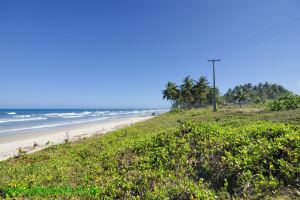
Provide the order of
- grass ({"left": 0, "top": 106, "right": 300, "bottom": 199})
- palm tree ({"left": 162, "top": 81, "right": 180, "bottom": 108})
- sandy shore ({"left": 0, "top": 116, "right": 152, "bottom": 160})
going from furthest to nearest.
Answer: palm tree ({"left": 162, "top": 81, "right": 180, "bottom": 108}), sandy shore ({"left": 0, "top": 116, "right": 152, "bottom": 160}), grass ({"left": 0, "top": 106, "right": 300, "bottom": 199})

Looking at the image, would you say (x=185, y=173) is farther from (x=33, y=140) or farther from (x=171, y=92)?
(x=171, y=92)

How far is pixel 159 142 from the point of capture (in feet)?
28.6

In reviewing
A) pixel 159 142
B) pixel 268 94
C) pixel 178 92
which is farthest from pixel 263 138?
pixel 268 94

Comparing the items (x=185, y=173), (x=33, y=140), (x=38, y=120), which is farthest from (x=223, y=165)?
(x=38, y=120)

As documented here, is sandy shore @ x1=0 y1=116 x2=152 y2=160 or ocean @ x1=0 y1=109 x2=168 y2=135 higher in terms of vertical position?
ocean @ x1=0 y1=109 x2=168 y2=135

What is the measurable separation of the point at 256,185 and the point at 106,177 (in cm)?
399

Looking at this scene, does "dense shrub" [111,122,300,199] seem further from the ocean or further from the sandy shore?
the ocean

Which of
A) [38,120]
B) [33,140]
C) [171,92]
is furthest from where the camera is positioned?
[171,92]

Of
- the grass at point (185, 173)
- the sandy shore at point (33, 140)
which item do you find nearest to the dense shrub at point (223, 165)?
the grass at point (185, 173)

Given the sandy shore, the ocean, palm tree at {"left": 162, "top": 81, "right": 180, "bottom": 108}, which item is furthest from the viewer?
palm tree at {"left": 162, "top": 81, "right": 180, "bottom": 108}

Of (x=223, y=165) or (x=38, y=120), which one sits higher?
(x=223, y=165)

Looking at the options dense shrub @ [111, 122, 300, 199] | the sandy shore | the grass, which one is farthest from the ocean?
dense shrub @ [111, 122, 300, 199]

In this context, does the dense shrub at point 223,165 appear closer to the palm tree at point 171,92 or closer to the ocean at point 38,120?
the ocean at point 38,120

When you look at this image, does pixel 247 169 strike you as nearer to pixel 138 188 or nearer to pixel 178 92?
pixel 138 188
